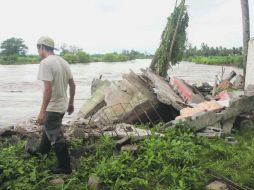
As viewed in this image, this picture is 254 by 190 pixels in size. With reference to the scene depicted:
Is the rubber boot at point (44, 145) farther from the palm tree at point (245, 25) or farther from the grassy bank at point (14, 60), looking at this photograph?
the grassy bank at point (14, 60)

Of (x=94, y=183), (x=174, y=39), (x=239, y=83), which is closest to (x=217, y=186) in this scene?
(x=94, y=183)

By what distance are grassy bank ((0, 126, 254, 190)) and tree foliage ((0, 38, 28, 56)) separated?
88192mm

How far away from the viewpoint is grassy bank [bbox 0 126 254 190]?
211 inches

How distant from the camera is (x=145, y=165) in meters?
5.92

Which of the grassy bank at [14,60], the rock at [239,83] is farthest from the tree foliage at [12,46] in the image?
the rock at [239,83]

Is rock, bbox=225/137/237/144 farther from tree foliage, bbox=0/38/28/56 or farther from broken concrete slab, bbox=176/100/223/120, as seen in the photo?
tree foliage, bbox=0/38/28/56

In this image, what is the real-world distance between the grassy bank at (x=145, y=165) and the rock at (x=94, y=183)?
78 mm

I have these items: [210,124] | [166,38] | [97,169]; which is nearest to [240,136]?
[210,124]

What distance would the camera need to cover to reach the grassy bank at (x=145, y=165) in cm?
536

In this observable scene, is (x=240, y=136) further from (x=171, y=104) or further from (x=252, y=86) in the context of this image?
(x=252, y=86)

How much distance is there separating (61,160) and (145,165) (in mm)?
1272

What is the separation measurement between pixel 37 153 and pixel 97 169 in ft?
3.52

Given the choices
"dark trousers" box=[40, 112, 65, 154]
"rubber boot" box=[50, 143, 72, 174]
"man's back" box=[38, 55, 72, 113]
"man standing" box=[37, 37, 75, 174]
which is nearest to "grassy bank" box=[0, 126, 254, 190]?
"rubber boot" box=[50, 143, 72, 174]

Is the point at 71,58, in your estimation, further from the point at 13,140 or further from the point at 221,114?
the point at 13,140
